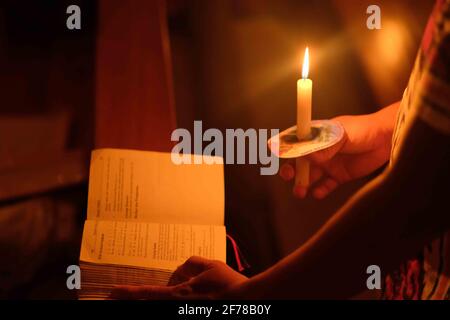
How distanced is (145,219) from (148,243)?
0.04 metres

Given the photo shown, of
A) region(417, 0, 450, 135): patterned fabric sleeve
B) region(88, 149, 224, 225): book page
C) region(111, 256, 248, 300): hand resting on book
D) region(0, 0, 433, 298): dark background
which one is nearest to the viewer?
region(417, 0, 450, 135): patterned fabric sleeve

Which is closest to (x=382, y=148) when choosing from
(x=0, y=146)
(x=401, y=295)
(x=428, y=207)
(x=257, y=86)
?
(x=401, y=295)

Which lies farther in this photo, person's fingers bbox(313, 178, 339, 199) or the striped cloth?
person's fingers bbox(313, 178, 339, 199)

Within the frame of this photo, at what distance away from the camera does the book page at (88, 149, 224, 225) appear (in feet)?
2.28

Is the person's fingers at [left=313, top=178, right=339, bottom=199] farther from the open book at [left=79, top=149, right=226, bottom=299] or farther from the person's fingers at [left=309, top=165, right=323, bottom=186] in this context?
the open book at [left=79, top=149, right=226, bottom=299]

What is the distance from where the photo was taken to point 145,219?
0.70m

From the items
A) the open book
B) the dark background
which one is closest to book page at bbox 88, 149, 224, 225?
the open book

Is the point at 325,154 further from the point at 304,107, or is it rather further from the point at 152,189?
the point at 152,189

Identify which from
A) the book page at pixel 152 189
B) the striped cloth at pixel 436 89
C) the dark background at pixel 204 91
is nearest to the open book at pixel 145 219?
the book page at pixel 152 189

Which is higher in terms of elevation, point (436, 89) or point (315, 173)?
point (436, 89)

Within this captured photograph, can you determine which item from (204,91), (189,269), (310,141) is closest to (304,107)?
(310,141)

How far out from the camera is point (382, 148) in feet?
2.51

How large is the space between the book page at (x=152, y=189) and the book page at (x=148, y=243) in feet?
0.05

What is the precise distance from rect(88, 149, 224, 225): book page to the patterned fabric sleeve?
15.5 inches
